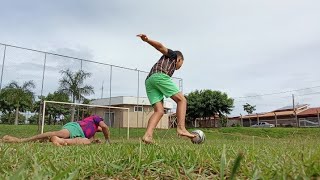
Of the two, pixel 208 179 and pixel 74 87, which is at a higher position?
pixel 74 87

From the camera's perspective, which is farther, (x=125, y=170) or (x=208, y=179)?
(x=125, y=170)

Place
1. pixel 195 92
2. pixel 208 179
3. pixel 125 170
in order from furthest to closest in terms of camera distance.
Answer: pixel 195 92 < pixel 125 170 < pixel 208 179

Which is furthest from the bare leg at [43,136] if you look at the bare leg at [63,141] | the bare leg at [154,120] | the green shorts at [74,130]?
the bare leg at [154,120]

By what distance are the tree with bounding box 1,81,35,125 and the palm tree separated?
84.2 inches

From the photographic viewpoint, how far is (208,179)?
1.64 m

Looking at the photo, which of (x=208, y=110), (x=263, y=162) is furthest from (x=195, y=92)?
(x=263, y=162)

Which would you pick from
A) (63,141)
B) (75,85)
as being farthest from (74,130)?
(75,85)

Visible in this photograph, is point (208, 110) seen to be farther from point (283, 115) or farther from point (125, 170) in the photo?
point (125, 170)

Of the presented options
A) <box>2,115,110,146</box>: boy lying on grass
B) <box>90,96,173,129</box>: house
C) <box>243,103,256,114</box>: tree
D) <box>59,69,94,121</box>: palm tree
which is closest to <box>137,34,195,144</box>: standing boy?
<box>2,115,110,146</box>: boy lying on grass

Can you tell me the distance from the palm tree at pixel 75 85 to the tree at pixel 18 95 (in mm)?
2139

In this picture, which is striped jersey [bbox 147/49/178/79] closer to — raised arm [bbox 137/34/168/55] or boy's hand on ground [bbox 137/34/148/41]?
raised arm [bbox 137/34/168/55]

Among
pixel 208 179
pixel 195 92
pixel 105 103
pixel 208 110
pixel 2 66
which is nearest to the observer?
pixel 208 179

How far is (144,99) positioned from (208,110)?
1153 inches

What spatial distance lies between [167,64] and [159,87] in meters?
0.47
